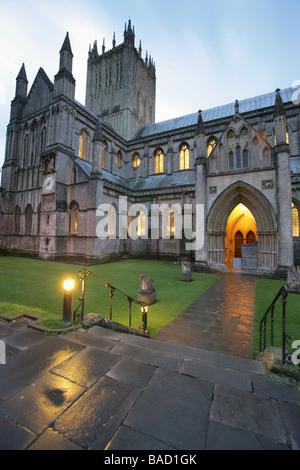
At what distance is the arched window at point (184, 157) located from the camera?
2395 cm

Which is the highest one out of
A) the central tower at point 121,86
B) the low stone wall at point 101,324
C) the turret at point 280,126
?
the central tower at point 121,86

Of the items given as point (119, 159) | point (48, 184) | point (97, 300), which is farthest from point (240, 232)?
point (48, 184)

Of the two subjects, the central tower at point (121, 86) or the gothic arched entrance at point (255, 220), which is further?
the central tower at point (121, 86)

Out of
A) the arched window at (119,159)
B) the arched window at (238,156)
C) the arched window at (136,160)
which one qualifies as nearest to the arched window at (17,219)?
the arched window at (119,159)

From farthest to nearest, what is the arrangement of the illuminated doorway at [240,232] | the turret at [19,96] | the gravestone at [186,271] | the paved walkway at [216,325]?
the turret at [19,96] → the illuminated doorway at [240,232] → the gravestone at [186,271] → the paved walkway at [216,325]

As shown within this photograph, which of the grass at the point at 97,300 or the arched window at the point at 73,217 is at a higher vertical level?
the arched window at the point at 73,217

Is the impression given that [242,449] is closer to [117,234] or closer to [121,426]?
[121,426]

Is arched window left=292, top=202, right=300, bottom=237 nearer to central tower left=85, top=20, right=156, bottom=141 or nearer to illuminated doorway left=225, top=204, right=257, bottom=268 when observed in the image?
illuminated doorway left=225, top=204, right=257, bottom=268

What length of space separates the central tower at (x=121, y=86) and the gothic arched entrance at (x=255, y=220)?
2066 cm

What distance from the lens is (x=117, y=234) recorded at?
20188mm

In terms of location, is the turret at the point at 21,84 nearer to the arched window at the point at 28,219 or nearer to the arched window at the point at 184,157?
the arched window at the point at 28,219

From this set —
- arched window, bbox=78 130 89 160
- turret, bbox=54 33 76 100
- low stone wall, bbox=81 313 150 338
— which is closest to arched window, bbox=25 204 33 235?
arched window, bbox=78 130 89 160

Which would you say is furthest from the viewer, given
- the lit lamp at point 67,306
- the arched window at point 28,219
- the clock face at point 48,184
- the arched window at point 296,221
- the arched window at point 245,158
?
the arched window at point 28,219

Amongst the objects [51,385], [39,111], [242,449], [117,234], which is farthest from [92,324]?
[39,111]
